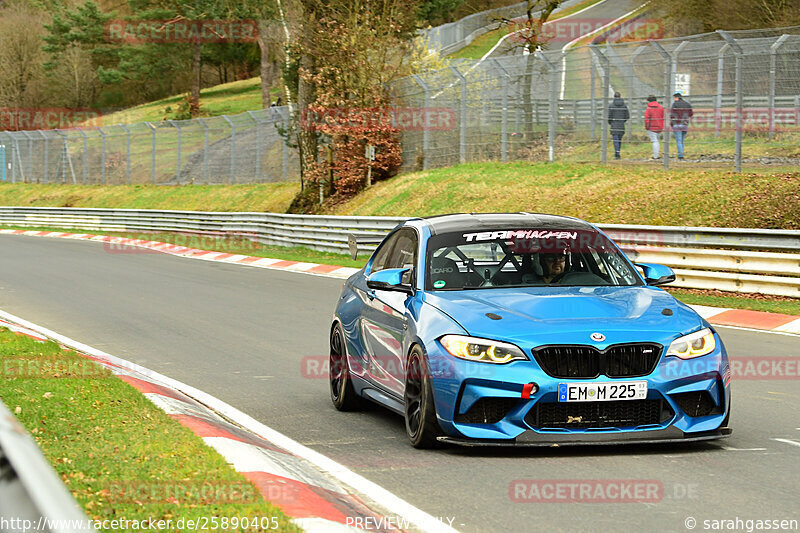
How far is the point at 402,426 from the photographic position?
26.6 feet

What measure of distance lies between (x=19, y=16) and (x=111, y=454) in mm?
102389

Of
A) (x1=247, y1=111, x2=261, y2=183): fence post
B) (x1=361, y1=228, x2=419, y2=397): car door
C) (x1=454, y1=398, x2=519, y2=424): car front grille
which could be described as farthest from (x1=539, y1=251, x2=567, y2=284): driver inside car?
(x1=247, y1=111, x2=261, y2=183): fence post

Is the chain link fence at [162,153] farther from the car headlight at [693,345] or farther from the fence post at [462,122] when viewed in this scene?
the car headlight at [693,345]

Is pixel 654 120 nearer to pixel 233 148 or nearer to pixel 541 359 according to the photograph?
pixel 541 359

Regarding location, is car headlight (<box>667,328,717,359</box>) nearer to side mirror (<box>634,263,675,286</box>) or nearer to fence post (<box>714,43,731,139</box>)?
side mirror (<box>634,263,675,286</box>)

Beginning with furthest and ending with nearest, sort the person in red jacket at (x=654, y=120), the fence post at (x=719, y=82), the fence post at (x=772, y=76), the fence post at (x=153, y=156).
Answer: the fence post at (x=153, y=156) → the person in red jacket at (x=654, y=120) → the fence post at (x=719, y=82) → the fence post at (x=772, y=76)

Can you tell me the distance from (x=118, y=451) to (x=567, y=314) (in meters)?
2.73

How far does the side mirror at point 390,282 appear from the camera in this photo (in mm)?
7703

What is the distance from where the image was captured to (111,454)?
19.6 ft

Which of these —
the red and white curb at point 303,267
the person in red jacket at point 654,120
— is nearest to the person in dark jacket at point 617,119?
the person in red jacket at point 654,120

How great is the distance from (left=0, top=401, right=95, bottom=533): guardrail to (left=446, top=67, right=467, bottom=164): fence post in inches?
1115

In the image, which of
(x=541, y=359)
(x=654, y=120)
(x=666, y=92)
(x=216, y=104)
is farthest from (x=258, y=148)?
(x=216, y=104)

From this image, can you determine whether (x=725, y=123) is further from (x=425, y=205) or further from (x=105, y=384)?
(x=105, y=384)

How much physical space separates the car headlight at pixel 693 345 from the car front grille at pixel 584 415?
0.33 meters
